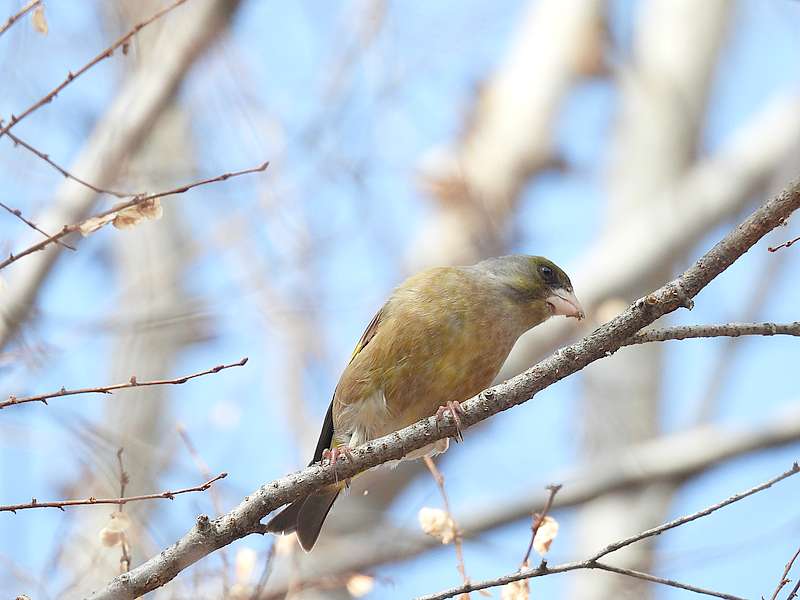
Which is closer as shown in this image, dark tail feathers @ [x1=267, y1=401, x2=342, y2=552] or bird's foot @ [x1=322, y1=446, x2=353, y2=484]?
bird's foot @ [x1=322, y1=446, x2=353, y2=484]

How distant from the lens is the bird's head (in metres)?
4.68

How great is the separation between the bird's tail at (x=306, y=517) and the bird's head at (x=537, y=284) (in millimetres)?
1203

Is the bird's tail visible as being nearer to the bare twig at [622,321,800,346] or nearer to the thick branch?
the bare twig at [622,321,800,346]

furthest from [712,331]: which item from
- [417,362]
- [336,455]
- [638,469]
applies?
[638,469]

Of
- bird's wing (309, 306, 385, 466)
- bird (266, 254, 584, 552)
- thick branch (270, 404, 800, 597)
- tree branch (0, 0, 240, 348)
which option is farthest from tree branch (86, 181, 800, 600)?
thick branch (270, 404, 800, 597)

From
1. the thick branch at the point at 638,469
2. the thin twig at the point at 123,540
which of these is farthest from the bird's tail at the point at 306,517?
the thick branch at the point at 638,469

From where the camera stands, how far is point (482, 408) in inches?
119

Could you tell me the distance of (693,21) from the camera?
10859 mm

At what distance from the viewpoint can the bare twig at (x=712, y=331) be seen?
2855 mm

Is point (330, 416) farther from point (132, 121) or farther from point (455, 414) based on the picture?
point (132, 121)

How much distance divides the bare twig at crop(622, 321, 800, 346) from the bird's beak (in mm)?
1762

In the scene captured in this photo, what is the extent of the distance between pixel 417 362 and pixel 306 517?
32.2 inches

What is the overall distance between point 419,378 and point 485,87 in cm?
674

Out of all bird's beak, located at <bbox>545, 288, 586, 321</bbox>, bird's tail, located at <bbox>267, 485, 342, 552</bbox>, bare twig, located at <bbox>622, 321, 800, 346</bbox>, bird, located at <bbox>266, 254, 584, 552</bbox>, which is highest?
bird's beak, located at <bbox>545, 288, 586, 321</bbox>
